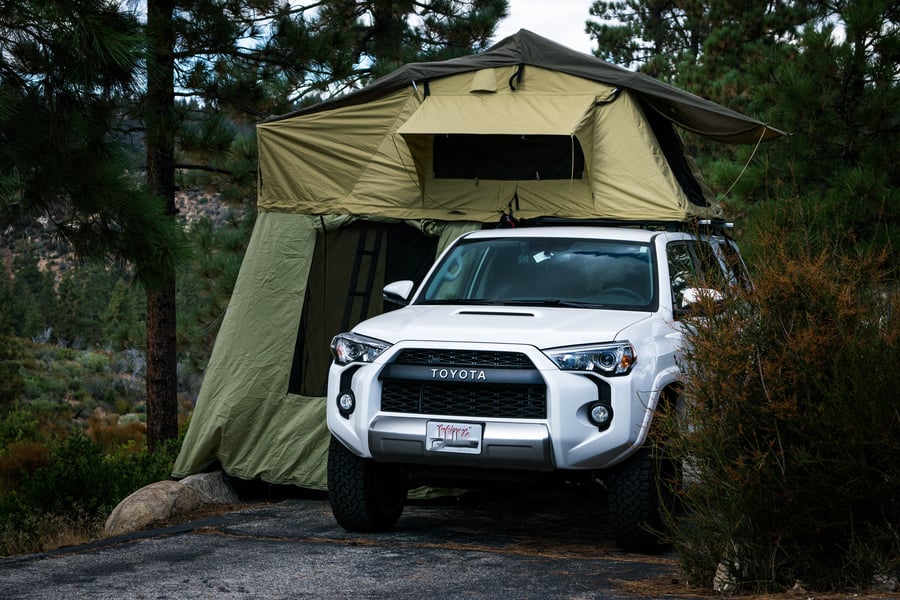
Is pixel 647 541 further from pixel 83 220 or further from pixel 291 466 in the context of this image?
pixel 83 220

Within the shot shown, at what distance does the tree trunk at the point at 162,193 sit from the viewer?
13.2 m

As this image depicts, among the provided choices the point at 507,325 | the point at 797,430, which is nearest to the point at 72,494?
the point at 507,325

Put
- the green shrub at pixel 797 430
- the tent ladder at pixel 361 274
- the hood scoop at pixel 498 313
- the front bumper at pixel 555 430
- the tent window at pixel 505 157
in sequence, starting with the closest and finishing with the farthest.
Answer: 1. the green shrub at pixel 797 430
2. the front bumper at pixel 555 430
3. the hood scoop at pixel 498 313
4. the tent window at pixel 505 157
5. the tent ladder at pixel 361 274

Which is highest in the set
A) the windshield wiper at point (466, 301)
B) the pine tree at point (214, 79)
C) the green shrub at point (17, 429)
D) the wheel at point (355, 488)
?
the pine tree at point (214, 79)

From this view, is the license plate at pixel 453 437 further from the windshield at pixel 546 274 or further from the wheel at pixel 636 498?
the windshield at pixel 546 274

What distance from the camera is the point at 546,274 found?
8227 mm

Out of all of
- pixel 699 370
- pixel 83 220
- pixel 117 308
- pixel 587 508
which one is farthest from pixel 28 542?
pixel 117 308

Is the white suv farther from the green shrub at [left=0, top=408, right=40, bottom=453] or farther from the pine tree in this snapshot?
the green shrub at [left=0, top=408, right=40, bottom=453]

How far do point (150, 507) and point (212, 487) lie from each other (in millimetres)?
834

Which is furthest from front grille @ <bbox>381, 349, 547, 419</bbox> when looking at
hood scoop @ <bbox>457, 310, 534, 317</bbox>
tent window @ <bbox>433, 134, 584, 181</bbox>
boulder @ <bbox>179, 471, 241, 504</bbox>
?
tent window @ <bbox>433, 134, 584, 181</bbox>

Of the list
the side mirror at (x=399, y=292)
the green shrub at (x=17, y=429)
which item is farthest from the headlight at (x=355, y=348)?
the green shrub at (x=17, y=429)

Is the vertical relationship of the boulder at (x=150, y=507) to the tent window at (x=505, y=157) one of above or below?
below

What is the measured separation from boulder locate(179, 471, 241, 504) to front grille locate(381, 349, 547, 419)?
9.81 feet

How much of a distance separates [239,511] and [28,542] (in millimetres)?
2344
